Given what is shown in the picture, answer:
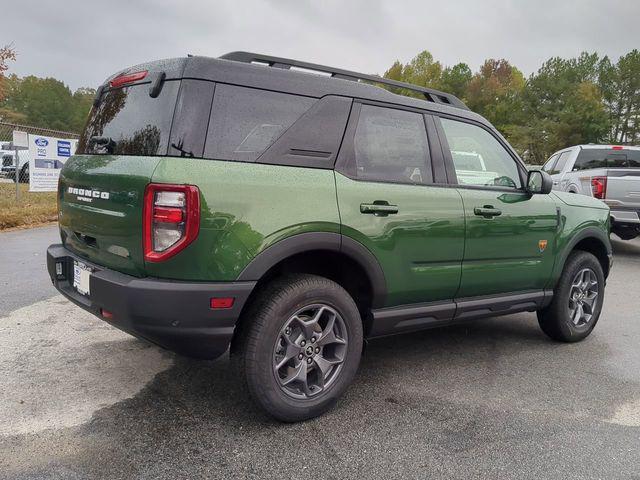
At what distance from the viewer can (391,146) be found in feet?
10.8

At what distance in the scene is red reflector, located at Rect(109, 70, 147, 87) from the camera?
295cm

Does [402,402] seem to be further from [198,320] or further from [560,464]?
[198,320]

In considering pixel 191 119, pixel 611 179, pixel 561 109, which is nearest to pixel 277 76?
pixel 191 119

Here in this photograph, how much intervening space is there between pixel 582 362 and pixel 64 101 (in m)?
99.5

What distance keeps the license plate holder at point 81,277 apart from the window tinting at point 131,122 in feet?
2.21

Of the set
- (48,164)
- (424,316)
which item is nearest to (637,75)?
(48,164)

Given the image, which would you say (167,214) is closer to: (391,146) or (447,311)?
(391,146)

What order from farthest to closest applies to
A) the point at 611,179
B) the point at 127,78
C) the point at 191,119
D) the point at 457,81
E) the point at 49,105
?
the point at 49,105 < the point at 457,81 < the point at 611,179 < the point at 127,78 < the point at 191,119

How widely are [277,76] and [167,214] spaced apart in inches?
39.7

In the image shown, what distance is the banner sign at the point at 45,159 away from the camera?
13.0 metres

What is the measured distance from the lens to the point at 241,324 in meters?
2.80

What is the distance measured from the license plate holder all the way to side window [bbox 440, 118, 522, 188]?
246 cm

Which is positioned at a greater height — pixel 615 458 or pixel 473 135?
pixel 473 135

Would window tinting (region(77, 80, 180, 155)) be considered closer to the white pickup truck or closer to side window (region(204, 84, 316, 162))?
side window (region(204, 84, 316, 162))
